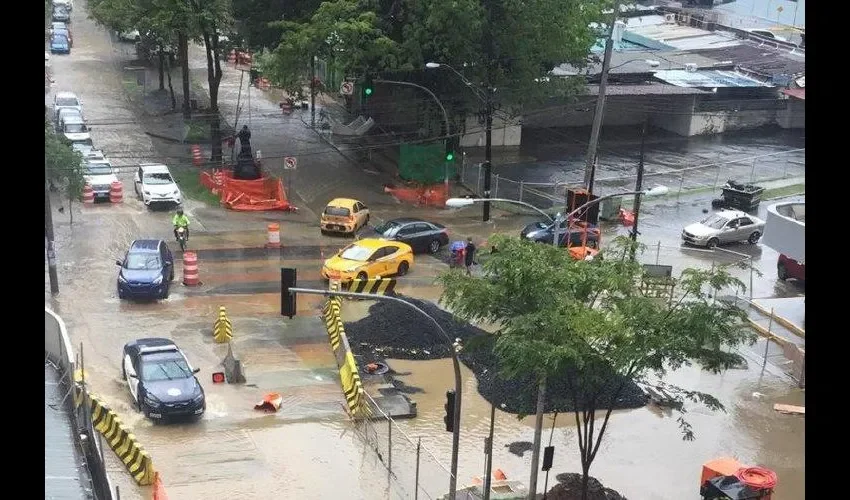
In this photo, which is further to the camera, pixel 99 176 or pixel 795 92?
pixel 795 92

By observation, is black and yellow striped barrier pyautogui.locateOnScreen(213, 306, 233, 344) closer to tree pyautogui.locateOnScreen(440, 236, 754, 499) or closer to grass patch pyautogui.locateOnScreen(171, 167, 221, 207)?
tree pyautogui.locateOnScreen(440, 236, 754, 499)

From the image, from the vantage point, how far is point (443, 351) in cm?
3002

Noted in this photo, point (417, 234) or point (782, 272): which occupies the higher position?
point (417, 234)

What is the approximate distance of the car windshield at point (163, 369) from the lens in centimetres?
2545

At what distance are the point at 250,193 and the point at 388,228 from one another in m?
8.38

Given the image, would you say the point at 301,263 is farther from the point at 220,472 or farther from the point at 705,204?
the point at 705,204

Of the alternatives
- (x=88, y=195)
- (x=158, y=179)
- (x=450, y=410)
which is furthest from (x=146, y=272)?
(x=450, y=410)

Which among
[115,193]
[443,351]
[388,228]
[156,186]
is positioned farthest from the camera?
[156,186]

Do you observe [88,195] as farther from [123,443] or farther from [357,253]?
[123,443]

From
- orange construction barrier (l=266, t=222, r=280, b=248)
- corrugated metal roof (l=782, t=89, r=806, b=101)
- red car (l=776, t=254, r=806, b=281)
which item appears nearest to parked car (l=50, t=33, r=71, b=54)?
orange construction barrier (l=266, t=222, r=280, b=248)

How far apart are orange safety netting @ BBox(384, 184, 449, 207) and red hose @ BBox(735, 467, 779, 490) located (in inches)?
1020

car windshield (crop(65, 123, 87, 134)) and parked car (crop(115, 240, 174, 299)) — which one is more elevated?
car windshield (crop(65, 123, 87, 134))

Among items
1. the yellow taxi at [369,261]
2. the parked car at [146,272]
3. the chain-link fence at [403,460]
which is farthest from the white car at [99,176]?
the chain-link fence at [403,460]

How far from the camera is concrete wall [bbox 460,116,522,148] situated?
55312 mm
